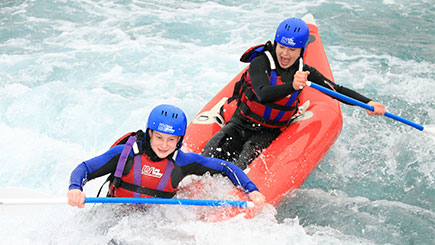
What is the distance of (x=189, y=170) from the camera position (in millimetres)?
2980

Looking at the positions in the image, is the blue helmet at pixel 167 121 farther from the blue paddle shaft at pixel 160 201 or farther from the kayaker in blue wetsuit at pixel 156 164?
Answer: the blue paddle shaft at pixel 160 201

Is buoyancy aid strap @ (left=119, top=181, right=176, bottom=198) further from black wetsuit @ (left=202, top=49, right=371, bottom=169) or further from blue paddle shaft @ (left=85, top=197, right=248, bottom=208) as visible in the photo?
black wetsuit @ (left=202, top=49, right=371, bottom=169)

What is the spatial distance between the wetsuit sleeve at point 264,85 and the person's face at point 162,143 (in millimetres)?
855

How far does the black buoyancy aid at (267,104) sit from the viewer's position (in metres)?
3.73

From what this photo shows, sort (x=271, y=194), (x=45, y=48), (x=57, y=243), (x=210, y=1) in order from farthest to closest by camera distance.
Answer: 1. (x=210, y=1)
2. (x=45, y=48)
3. (x=271, y=194)
4. (x=57, y=243)

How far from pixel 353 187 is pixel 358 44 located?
3640 mm

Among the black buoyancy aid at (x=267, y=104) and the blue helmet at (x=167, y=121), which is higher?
the blue helmet at (x=167, y=121)

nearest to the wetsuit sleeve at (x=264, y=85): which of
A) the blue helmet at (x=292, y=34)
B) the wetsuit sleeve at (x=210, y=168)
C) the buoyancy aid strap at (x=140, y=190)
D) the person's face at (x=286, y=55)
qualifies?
the person's face at (x=286, y=55)

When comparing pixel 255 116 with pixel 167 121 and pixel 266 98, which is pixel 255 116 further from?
pixel 167 121

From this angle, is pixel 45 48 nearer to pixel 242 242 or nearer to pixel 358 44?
pixel 358 44

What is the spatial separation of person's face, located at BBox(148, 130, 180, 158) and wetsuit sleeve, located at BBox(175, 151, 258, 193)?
0.12m

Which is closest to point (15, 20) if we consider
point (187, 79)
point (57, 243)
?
point (187, 79)

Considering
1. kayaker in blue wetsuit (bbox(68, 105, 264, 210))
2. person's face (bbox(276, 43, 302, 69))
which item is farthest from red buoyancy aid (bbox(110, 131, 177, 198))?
person's face (bbox(276, 43, 302, 69))

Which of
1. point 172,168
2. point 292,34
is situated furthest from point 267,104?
point 172,168
